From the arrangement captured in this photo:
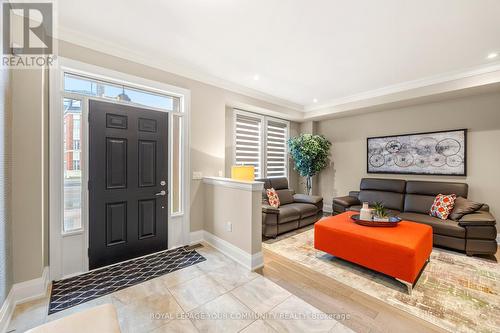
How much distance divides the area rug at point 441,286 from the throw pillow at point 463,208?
1.88 feet

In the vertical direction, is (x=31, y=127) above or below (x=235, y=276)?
above

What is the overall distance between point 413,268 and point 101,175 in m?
3.67

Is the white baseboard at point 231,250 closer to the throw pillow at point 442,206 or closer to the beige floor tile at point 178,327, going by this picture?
the beige floor tile at point 178,327

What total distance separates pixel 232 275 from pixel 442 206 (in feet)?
11.9

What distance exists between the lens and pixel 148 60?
9.78ft

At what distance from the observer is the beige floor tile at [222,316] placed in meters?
1.75

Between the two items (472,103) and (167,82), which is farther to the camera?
(472,103)

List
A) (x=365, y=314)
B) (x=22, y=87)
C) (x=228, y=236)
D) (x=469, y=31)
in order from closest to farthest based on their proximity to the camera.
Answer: (x=365, y=314), (x=22, y=87), (x=469, y=31), (x=228, y=236)

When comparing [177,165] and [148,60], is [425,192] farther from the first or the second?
[148,60]

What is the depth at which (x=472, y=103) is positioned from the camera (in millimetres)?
3758

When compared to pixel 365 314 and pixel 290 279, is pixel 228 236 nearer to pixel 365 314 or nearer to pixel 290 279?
pixel 290 279

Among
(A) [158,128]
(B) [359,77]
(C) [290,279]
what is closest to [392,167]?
(B) [359,77]

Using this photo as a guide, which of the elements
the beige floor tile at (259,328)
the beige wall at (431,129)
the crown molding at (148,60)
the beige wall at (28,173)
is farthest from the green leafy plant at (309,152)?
the beige wall at (28,173)

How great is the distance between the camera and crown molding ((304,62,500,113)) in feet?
10.4
